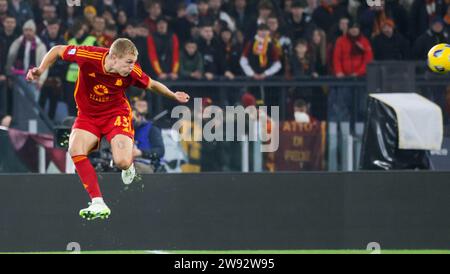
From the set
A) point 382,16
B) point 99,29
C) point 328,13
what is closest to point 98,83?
point 99,29

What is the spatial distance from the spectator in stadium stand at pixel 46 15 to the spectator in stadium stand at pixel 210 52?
7.02 ft

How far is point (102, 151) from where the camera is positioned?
586 inches

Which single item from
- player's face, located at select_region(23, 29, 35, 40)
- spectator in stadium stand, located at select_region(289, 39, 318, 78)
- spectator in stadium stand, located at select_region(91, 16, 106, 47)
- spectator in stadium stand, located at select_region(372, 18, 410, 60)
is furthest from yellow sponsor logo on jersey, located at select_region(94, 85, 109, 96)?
spectator in stadium stand, located at select_region(372, 18, 410, 60)

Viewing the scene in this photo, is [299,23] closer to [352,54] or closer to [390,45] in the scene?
[352,54]

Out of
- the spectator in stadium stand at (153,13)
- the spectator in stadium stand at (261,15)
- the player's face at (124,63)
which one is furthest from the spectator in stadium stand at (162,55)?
the player's face at (124,63)

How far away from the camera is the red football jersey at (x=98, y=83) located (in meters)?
12.5

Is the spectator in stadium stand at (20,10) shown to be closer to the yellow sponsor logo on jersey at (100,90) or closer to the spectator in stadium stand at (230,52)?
the spectator in stadium stand at (230,52)

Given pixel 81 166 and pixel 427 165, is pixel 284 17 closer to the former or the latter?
pixel 427 165

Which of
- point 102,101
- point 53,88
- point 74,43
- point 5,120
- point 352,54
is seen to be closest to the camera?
point 102,101

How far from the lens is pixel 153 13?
17.7 metres

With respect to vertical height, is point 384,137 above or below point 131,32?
below

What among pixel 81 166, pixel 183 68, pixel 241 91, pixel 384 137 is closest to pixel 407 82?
pixel 384 137

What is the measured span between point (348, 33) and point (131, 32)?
10.2 ft

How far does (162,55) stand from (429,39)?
12.3 ft
